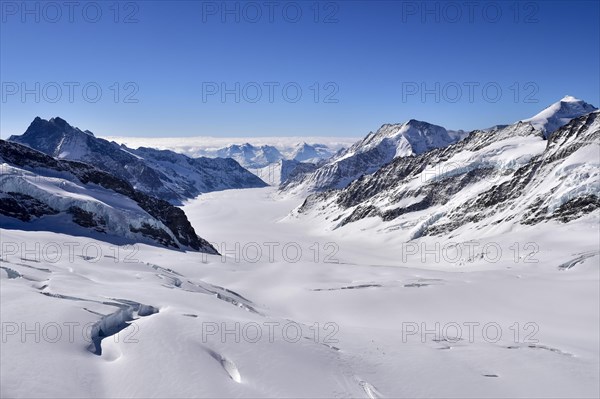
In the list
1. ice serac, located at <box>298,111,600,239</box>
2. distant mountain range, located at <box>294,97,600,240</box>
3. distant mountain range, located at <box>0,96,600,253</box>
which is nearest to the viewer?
distant mountain range, located at <box>0,96,600,253</box>

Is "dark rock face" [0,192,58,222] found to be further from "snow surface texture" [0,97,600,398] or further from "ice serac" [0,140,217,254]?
"snow surface texture" [0,97,600,398]

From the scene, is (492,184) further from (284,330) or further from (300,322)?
(284,330)

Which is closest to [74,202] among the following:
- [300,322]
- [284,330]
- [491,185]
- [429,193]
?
[300,322]

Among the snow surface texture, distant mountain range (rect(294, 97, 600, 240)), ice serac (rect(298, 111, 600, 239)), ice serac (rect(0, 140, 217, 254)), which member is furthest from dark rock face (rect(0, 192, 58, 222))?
ice serac (rect(298, 111, 600, 239))

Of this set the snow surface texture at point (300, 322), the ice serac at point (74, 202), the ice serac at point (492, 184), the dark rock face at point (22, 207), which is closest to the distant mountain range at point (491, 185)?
the ice serac at point (492, 184)

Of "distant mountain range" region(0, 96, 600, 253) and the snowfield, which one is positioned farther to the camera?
"distant mountain range" region(0, 96, 600, 253)
